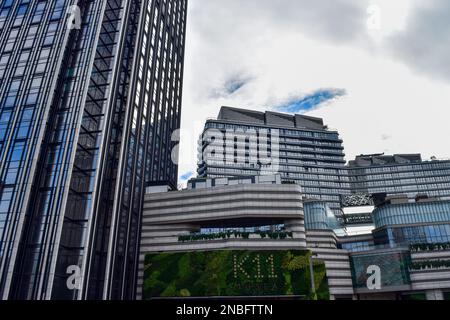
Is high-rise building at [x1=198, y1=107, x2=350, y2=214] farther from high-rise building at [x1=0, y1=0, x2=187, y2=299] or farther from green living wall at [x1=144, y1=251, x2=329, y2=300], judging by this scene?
green living wall at [x1=144, y1=251, x2=329, y2=300]

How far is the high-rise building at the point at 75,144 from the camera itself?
53.9 m

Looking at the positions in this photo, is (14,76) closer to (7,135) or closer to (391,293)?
(7,135)

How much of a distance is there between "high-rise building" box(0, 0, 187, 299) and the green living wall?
7356mm

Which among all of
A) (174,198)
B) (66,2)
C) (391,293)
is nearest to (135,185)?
(174,198)

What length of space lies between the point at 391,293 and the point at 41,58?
297ft

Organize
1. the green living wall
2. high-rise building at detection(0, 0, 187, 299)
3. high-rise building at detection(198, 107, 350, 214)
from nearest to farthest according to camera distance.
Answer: high-rise building at detection(0, 0, 187, 299), the green living wall, high-rise building at detection(198, 107, 350, 214)

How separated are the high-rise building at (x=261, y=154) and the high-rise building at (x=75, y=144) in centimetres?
8591

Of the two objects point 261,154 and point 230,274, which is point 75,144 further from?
point 261,154

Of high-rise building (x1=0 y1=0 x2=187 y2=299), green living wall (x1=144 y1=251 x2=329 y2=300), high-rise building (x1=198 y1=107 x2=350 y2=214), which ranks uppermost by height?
high-rise building (x1=198 y1=107 x2=350 y2=214)

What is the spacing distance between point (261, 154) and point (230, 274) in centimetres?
12993

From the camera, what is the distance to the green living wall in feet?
207

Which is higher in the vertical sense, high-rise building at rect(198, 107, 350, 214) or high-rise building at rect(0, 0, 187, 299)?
high-rise building at rect(198, 107, 350, 214)

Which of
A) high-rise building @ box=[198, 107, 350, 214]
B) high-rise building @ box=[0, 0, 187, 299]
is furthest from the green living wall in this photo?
high-rise building @ box=[198, 107, 350, 214]

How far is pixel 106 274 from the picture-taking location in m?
60.0
